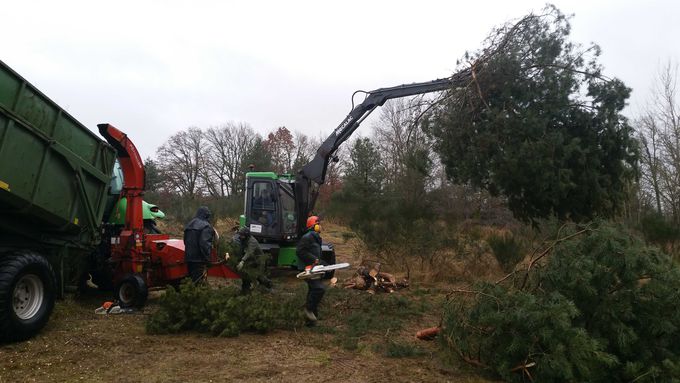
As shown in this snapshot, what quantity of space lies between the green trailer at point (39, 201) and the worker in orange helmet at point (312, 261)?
9.82 ft

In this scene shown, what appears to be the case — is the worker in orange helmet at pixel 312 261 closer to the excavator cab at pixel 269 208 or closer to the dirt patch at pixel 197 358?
the dirt patch at pixel 197 358

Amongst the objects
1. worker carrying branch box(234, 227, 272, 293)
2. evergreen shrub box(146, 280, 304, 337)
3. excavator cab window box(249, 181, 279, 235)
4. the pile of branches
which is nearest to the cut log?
evergreen shrub box(146, 280, 304, 337)

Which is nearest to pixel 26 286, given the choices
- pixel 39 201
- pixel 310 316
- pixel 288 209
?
pixel 39 201

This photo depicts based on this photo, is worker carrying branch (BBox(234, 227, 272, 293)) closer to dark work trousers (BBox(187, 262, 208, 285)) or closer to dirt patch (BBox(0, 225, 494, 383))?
dark work trousers (BBox(187, 262, 208, 285))

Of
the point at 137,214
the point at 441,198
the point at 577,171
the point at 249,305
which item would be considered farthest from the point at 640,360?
the point at 441,198

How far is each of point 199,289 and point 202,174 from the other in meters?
43.4

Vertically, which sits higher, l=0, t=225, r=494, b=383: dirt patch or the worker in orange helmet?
the worker in orange helmet

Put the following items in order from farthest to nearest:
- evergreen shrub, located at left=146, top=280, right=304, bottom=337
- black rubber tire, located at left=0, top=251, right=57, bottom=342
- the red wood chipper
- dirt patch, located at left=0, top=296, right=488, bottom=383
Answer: the red wood chipper → evergreen shrub, located at left=146, top=280, right=304, bottom=337 → black rubber tire, located at left=0, top=251, right=57, bottom=342 → dirt patch, located at left=0, top=296, right=488, bottom=383

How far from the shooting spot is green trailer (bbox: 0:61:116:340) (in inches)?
213

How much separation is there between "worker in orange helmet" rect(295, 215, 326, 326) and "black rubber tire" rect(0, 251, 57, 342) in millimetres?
3215

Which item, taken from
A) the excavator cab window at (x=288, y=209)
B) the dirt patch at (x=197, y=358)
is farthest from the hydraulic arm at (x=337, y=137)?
the dirt patch at (x=197, y=358)

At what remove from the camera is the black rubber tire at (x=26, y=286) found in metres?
5.25

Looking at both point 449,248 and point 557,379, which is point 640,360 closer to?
point 557,379

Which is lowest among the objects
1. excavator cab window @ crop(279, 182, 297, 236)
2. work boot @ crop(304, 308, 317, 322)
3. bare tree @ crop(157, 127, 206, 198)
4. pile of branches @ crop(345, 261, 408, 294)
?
work boot @ crop(304, 308, 317, 322)
